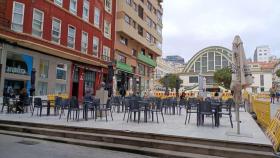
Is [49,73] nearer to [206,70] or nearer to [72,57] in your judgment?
[72,57]

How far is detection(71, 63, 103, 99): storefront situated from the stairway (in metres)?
14.5

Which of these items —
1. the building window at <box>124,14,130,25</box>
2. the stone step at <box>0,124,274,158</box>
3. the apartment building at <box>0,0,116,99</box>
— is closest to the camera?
the stone step at <box>0,124,274,158</box>

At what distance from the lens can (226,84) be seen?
202ft

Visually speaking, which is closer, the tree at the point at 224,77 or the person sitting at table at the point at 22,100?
the person sitting at table at the point at 22,100

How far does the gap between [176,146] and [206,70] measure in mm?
95154

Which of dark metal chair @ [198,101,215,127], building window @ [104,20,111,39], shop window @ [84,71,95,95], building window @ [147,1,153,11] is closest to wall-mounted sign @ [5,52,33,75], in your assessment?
shop window @ [84,71,95,95]

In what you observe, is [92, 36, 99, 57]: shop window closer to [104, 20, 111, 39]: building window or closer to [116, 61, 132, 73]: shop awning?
[104, 20, 111, 39]: building window

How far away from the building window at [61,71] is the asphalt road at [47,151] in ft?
48.1

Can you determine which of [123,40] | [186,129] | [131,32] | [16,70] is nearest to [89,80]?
[16,70]

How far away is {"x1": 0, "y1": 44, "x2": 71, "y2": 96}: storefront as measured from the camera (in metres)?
17.2

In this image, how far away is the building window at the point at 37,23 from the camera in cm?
1945

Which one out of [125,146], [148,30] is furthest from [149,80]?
[125,146]

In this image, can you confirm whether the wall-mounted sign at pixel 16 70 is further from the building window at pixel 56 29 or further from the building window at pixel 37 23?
the building window at pixel 56 29

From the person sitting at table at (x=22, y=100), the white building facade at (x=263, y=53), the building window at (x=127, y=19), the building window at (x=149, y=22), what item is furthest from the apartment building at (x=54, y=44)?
the white building facade at (x=263, y=53)
